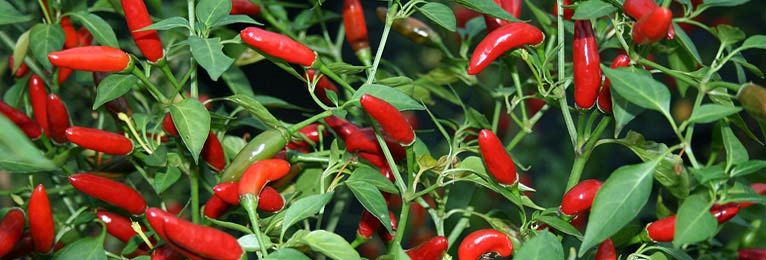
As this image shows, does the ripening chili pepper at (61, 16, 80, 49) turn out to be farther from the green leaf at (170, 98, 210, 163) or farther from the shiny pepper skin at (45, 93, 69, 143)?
the green leaf at (170, 98, 210, 163)

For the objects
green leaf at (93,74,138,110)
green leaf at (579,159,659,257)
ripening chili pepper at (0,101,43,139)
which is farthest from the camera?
ripening chili pepper at (0,101,43,139)

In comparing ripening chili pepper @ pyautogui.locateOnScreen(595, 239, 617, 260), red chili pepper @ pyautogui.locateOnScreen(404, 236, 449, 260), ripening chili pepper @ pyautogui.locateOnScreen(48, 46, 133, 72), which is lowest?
red chili pepper @ pyautogui.locateOnScreen(404, 236, 449, 260)

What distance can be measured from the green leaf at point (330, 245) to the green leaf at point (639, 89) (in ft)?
0.72

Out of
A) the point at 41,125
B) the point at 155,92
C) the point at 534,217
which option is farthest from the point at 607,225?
the point at 41,125

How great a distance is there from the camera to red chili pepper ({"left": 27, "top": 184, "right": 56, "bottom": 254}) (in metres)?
0.83

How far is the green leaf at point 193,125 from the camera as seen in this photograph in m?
0.75

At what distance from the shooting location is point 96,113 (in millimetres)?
1123

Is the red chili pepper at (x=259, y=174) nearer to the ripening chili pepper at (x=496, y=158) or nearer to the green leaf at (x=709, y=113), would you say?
the ripening chili pepper at (x=496, y=158)

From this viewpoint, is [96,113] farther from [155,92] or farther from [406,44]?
[406,44]

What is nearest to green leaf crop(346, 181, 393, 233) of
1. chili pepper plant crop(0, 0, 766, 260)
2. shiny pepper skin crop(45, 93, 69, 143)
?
chili pepper plant crop(0, 0, 766, 260)

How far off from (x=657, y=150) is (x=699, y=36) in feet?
6.31

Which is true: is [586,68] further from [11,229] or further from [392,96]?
[11,229]

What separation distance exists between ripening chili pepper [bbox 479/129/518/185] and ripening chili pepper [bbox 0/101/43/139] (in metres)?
0.47

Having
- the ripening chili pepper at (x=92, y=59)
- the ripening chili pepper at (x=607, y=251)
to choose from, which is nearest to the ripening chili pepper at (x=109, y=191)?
the ripening chili pepper at (x=92, y=59)
